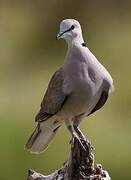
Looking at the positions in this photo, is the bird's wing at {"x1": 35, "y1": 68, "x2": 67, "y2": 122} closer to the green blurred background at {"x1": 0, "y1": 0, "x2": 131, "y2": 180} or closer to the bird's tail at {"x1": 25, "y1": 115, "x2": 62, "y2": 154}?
the bird's tail at {"x1": 25, "y1": 115, "x2": 62, "y2": 154}

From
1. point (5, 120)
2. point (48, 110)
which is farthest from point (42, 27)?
point (48, 110)

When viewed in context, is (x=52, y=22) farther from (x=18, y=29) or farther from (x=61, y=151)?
(x=61, y=151)

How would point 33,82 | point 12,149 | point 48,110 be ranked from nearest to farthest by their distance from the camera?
point 48,110
point 12,149
point 33,82

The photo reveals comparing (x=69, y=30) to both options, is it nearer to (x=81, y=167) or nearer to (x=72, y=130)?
(x=72, y=130)

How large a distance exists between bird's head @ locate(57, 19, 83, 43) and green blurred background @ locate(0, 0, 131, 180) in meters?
2.92

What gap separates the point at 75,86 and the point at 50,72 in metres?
4.71

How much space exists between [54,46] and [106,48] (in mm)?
487

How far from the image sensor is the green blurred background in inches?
295

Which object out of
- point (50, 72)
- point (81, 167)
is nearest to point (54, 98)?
point (81, 167)

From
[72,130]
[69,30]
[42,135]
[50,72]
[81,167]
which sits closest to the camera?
[81,167]

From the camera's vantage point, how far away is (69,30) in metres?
4.25

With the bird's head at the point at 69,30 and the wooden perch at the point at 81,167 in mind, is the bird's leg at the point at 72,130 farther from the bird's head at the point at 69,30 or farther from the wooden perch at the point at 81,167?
the bird's head at the point at 69,30

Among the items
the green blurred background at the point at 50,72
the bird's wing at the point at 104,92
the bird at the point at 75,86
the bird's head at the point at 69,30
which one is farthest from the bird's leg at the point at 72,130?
A: the green blurred background at the point at 50,72

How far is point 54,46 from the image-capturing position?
9.73m
